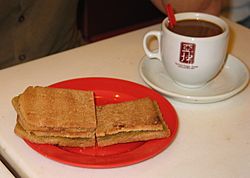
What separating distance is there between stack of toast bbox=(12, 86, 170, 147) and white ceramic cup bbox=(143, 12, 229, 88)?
12 centimetres

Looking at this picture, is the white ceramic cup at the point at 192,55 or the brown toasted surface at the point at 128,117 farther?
the white ceramic cup at the point at 192,55

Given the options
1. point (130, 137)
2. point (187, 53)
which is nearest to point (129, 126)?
point (130, 137)

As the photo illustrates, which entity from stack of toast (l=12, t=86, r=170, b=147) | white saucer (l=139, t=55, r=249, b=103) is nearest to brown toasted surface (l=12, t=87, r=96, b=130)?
stack of toast (l=12, t=86, r=170, b=147)

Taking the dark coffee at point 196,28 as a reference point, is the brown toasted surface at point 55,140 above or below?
below

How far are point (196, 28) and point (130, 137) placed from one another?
26 cm

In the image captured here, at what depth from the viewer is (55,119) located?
0.69 meters

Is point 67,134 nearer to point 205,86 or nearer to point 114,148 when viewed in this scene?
point 114,148

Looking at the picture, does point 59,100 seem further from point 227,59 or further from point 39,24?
point 39,24

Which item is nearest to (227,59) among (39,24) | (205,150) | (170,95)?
(170,95)

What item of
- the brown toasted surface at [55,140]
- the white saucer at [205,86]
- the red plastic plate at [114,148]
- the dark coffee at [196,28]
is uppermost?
the dark coffee at [196,28]

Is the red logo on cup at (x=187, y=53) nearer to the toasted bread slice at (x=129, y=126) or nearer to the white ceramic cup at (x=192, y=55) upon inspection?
the white ceramic cup at (x=192, y=55)

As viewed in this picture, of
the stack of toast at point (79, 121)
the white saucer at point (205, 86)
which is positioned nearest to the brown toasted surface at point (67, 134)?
the stack of toast at point (79, 121)

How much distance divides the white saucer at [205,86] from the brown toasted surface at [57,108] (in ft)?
0.51

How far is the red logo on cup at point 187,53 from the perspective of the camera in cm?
80
